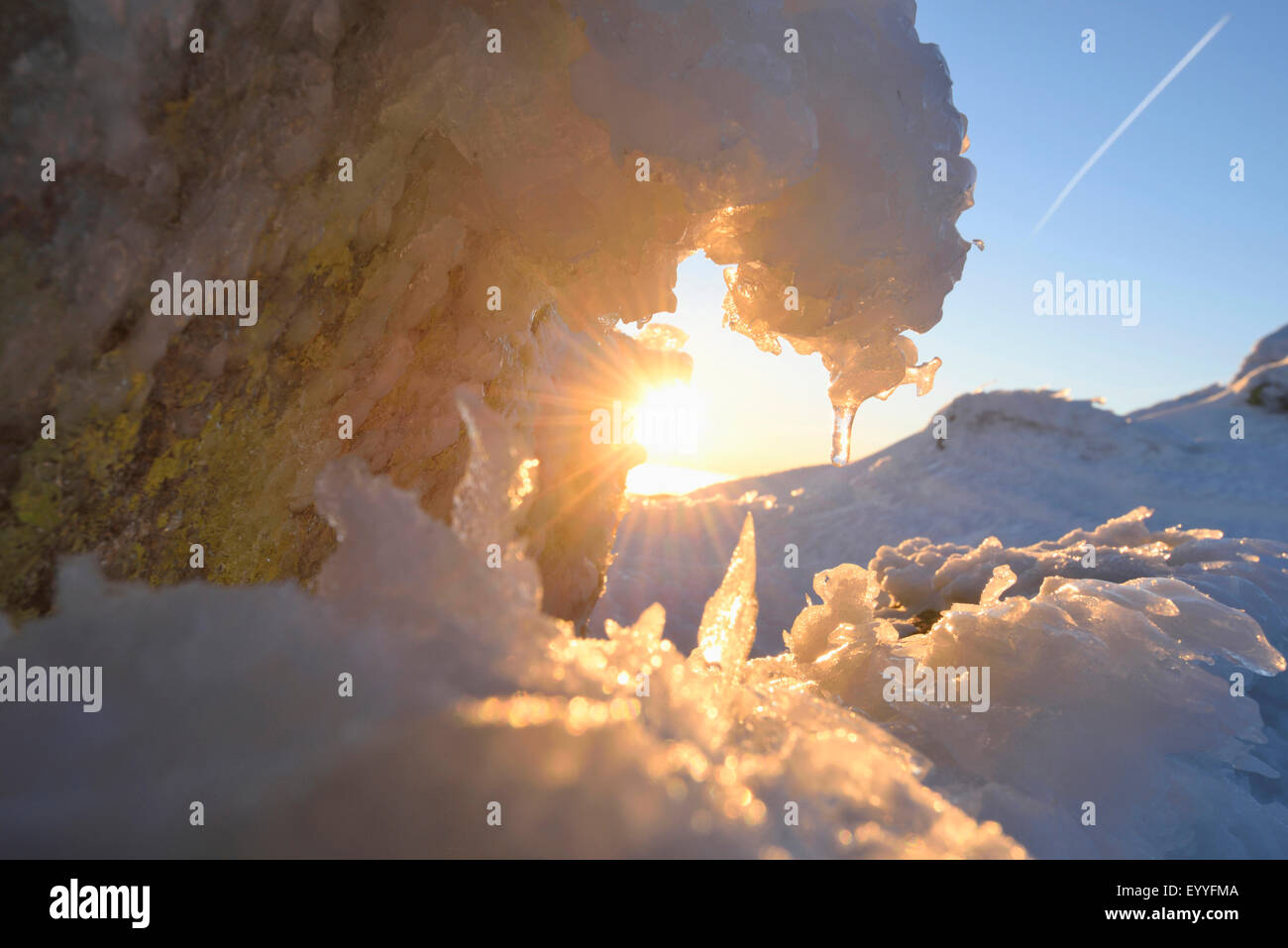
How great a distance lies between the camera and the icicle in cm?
464

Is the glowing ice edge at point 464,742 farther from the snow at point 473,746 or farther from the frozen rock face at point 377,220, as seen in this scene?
the frozen rock face at point 377,220

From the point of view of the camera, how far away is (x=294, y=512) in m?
2.99

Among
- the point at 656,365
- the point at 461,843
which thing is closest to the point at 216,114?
the point at 461,843

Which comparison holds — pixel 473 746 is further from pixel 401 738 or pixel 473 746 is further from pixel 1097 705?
pixel 1097 705

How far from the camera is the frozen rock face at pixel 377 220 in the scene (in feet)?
5.59

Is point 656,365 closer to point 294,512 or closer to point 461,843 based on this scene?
point 294,512

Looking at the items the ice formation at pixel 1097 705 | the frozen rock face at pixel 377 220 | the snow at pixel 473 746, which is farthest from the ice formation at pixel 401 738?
the ice formation at pixel 1097 705

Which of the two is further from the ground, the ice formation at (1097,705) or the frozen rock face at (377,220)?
the frozen rock face at (377,220)

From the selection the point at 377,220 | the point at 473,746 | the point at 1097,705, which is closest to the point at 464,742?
the point at 473,746

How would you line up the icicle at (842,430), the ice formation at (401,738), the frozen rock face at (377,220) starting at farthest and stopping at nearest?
the icicle at (842,430) → the frozen rock face at (377,220) → the ice formation at (401,738)

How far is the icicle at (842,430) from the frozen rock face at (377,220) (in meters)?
0.28

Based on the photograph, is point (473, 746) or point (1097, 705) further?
point (1097, 705)

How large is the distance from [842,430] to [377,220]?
3150 millimetres

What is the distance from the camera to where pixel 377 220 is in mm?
2766
